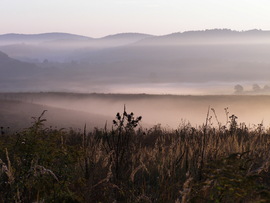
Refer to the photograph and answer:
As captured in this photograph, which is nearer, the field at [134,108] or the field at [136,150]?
the field at [136,150]

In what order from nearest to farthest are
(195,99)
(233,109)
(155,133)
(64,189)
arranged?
(64,189), (155,133), (233,109), (195,99)

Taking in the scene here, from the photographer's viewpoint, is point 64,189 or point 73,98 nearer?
point 64,189

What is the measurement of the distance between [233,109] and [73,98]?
1957 centimetres

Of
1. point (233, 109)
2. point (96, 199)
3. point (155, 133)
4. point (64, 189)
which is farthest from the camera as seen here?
point (233, 109)

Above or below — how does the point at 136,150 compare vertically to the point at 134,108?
above

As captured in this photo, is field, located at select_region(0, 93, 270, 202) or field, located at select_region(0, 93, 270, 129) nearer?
field, located at select_region(0, 93, 270, 202)

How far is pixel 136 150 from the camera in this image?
8570mm

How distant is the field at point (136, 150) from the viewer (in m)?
3.29

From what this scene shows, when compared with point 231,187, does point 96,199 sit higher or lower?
lower

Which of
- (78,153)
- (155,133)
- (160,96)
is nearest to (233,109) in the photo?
(160,96)

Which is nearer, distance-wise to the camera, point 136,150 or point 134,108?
point 136,150

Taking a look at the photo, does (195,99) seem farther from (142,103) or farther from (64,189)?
(64,189)

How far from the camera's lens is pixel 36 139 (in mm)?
4980

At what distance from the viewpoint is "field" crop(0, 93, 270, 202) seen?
10.8ft
